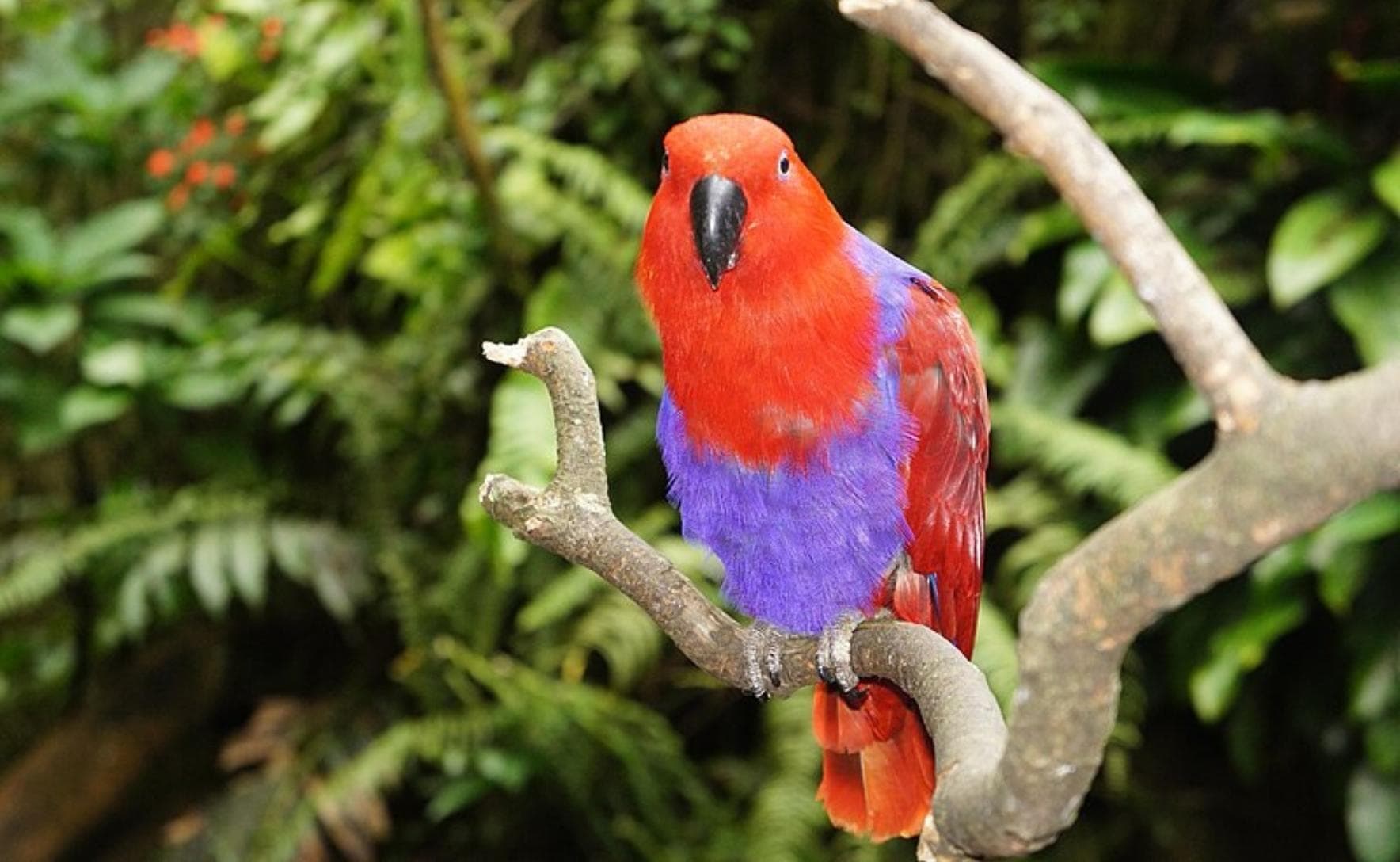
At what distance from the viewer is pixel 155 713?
320 centimetres

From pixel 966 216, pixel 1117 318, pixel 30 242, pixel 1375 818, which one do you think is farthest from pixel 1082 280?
pixel 30 242

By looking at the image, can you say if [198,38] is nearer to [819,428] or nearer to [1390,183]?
[1390,183]

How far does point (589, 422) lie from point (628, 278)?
174 cm

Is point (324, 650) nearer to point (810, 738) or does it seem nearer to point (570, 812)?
point (570, 812)

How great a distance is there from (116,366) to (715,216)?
240cm

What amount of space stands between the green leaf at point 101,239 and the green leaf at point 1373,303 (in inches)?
97.2

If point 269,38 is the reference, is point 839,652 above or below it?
below

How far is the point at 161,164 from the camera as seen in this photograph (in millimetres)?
3256

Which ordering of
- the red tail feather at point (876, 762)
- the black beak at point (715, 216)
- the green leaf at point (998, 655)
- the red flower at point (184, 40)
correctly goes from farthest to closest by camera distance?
the red flower at point (184, 40)
the green leaf at point (998, 655)
the red tail feather at point (876, 762)
the black beak at point (715, 216)

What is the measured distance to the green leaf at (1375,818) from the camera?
97.4 inches

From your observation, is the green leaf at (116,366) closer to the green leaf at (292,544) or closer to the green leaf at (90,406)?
the green leaf at (90,406)

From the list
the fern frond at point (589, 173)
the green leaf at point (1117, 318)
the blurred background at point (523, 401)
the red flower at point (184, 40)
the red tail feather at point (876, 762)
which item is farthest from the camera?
the red flower at point (184, 40)

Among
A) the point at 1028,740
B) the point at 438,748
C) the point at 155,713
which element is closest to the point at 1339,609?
the point at 438,748

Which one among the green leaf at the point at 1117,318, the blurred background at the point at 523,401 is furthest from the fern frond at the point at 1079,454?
the green leaf at the point at 1117,318
